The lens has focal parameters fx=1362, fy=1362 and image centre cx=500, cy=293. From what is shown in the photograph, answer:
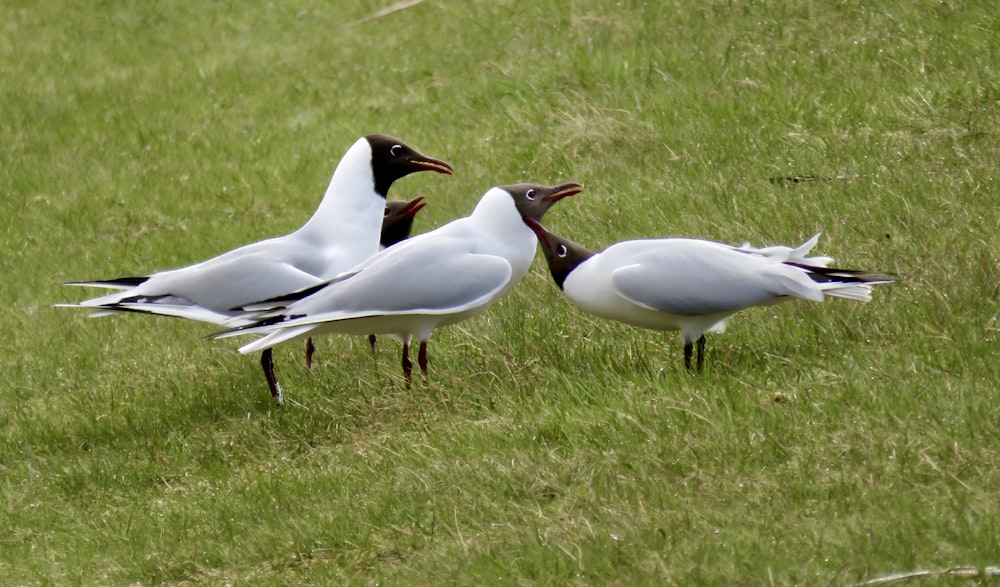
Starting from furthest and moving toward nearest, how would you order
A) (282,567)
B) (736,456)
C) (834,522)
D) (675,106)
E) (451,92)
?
(451,92) < (675,106) < (282,567) < (736,456) < (834,522)

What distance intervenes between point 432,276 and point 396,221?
1.96 metres

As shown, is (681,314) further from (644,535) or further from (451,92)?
(451,92)

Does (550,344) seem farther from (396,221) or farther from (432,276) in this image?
(396,221)

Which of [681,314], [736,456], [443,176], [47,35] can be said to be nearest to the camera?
[736,456]

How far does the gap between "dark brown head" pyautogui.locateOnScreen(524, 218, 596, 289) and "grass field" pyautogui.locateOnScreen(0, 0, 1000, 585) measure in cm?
40

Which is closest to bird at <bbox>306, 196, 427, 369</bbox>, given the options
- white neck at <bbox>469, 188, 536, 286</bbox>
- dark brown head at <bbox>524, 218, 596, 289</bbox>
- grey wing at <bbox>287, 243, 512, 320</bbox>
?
white neck at <bbox>469, 188, 536, 286</bbox>

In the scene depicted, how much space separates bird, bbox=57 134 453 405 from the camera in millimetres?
7133

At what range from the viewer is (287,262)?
7238 mm

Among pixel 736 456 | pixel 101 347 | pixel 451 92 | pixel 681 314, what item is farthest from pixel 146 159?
pixel 736 456

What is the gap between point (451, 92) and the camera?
11906mm

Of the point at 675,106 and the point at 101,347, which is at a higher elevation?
the point at 675,106

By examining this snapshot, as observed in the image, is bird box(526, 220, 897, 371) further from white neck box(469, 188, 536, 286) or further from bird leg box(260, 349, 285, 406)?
bird leg box(260, 349, 285, 406)

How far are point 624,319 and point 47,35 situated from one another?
11901mm

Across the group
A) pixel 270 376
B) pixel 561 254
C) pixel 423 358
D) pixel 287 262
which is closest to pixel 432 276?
pixel 423 358
